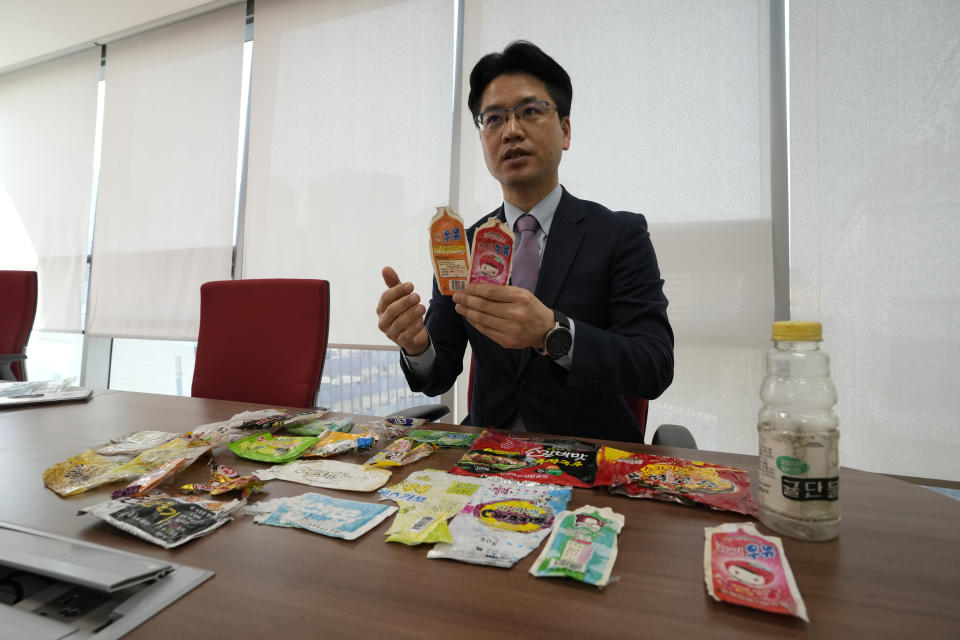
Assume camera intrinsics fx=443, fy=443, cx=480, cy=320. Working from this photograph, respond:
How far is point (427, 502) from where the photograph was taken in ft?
2.01

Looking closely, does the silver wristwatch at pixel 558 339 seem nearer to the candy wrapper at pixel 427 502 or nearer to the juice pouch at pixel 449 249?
the juice pouch at pixel 449 249

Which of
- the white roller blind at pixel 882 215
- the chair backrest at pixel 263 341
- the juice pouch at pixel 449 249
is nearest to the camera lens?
the juice pouch at pixel 449 249

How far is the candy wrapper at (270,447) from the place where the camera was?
80 cm

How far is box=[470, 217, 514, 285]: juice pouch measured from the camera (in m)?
0.85

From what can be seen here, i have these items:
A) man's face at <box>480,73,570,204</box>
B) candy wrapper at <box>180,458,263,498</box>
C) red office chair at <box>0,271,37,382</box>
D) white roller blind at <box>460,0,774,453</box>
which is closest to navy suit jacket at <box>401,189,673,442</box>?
man's face at <box>480,73,570,204</box>

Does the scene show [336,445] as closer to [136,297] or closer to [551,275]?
[551,275]

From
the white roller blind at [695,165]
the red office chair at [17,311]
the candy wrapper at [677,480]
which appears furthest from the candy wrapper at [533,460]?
the red office chair at [17,311]

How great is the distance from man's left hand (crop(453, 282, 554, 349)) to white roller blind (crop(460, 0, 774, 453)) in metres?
1.53

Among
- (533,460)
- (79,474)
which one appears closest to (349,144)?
(79,474)

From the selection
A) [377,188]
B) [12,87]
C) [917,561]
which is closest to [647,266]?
[917,561]

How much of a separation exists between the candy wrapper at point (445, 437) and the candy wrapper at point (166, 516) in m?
0.38

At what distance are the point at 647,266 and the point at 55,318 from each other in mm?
4767

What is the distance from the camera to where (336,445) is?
85 centimetres

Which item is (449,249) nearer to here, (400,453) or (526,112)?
(400,453)
